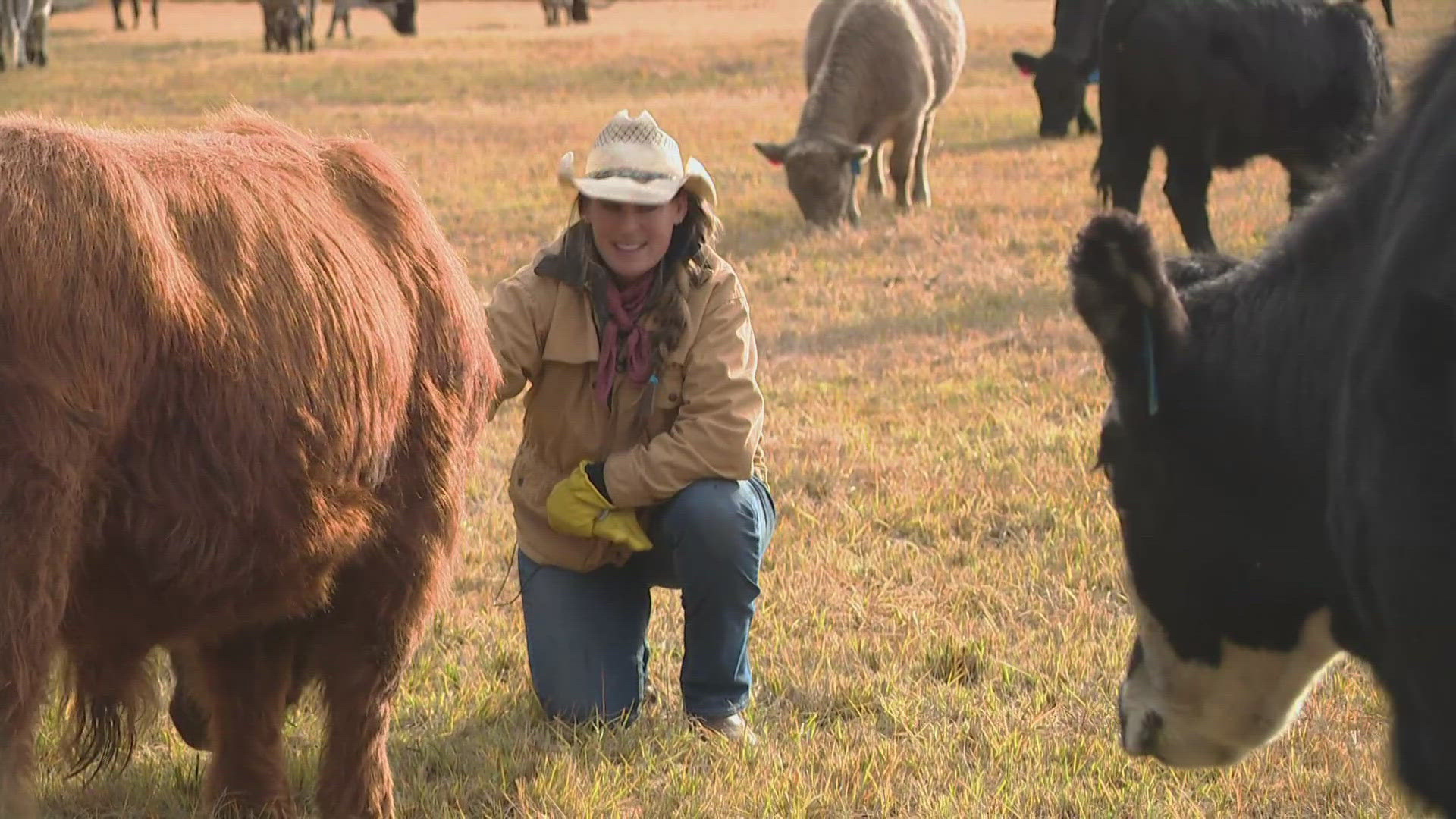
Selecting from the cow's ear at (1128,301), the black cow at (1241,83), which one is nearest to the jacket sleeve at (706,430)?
the cow's ear at (1128,301)

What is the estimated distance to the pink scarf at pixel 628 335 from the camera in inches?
163

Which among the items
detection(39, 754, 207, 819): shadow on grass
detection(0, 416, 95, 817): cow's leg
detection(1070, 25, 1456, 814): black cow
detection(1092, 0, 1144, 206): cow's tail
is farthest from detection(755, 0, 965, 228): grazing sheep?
detection(0, 416, 95, 817): cow's leg

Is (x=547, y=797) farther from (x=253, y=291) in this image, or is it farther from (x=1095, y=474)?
(x=1095, y=474)

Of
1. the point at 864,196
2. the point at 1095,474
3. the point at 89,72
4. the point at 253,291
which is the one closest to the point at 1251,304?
the point at 253,291

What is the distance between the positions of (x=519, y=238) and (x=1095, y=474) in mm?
6434

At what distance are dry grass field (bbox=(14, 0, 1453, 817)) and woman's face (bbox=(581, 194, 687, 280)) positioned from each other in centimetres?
117

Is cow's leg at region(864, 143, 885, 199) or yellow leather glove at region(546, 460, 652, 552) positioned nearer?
yellow leather glove at region(546, 460, 652, 552)

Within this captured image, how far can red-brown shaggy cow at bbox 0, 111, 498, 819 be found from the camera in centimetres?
261

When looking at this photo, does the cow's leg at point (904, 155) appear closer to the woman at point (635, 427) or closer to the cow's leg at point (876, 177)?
the cow's leg at point (876, 177)

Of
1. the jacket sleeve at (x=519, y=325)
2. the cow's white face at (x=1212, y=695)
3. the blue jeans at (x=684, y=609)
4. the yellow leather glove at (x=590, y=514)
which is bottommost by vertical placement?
the blue jeans at (x=684, y=609)

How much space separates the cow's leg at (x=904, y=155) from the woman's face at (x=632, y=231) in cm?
936

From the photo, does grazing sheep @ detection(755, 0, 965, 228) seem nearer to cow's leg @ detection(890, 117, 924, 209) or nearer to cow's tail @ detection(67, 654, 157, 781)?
cow's leg @ detection(890, 117, 924, 209)

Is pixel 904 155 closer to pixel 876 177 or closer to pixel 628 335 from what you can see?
pixel 876 177

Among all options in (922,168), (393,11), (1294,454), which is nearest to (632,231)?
(1294,454)
